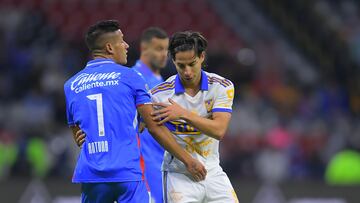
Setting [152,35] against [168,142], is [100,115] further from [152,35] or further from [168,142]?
[152,35]

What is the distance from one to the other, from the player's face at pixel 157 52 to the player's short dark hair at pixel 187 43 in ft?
5.90

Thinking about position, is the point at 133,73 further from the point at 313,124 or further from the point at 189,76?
the point at 313,124

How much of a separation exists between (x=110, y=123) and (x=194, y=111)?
84cm

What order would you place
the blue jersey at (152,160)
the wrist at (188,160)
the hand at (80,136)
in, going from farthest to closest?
the blue jersey at (152,160), the wrist at (188,160), the hand at (80,136)

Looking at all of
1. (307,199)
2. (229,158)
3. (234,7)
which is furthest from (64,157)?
(234,7)

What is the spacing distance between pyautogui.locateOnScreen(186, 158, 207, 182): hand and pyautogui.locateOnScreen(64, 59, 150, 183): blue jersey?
0.49m

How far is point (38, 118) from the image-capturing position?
524 inches

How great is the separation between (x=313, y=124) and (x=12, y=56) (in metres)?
5.30

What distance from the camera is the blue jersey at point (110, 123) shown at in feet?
18.5

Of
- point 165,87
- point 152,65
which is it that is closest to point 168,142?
point 165,87

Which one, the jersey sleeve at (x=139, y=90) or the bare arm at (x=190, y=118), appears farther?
the bare arm at (x=190, y=118)

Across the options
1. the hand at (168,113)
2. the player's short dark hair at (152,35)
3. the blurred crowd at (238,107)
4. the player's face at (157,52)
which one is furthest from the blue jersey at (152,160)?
the blurred crowd at (238,107)

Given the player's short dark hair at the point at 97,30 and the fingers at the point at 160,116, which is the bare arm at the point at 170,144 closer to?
the fingers at the point at 160,116

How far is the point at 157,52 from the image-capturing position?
809cm
